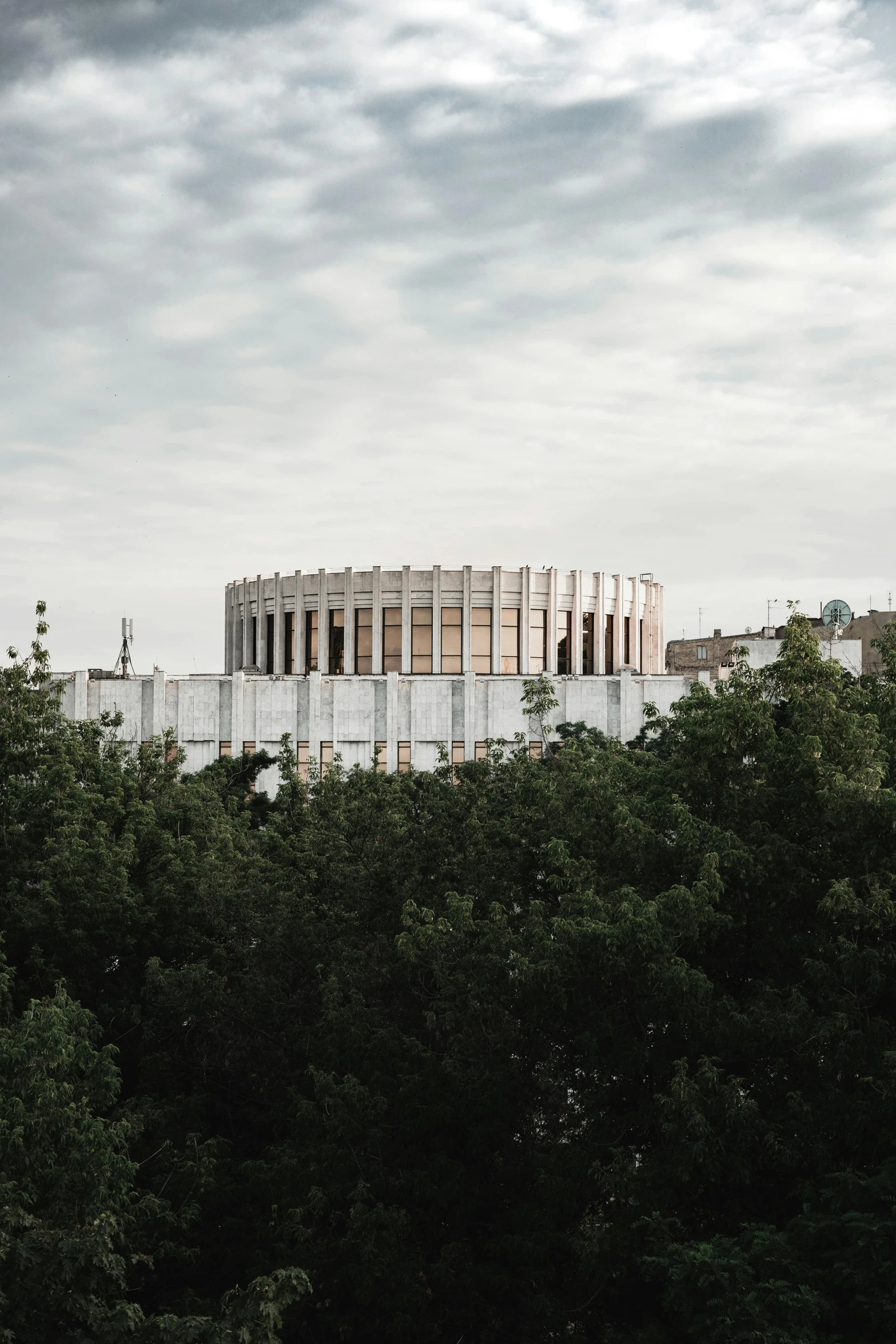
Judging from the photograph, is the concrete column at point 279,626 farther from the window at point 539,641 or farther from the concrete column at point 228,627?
the window at point 539,641

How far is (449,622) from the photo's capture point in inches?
2699

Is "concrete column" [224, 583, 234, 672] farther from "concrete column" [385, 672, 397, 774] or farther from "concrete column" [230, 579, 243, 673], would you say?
"concrete column" [385, 672, 397, 774]

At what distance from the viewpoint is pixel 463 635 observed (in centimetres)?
6825

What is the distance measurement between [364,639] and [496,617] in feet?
23.6

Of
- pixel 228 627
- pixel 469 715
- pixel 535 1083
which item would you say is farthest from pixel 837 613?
pixel 535 1083

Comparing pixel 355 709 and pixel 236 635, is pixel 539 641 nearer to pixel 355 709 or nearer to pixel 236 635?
pixel 355 709

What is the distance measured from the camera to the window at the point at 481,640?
68.1m

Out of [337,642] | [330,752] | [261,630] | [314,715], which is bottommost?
[330,752]

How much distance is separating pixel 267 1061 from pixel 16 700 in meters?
12.4

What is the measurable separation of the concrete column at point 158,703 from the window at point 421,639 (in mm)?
13220

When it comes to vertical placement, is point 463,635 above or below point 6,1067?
above

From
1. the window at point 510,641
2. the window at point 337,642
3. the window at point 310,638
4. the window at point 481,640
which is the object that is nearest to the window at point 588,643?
the window at point 510,641

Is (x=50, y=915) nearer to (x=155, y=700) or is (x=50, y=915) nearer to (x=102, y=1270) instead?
(x=102, y=1270)

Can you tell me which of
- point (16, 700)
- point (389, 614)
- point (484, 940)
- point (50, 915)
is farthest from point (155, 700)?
point (484, 940)
